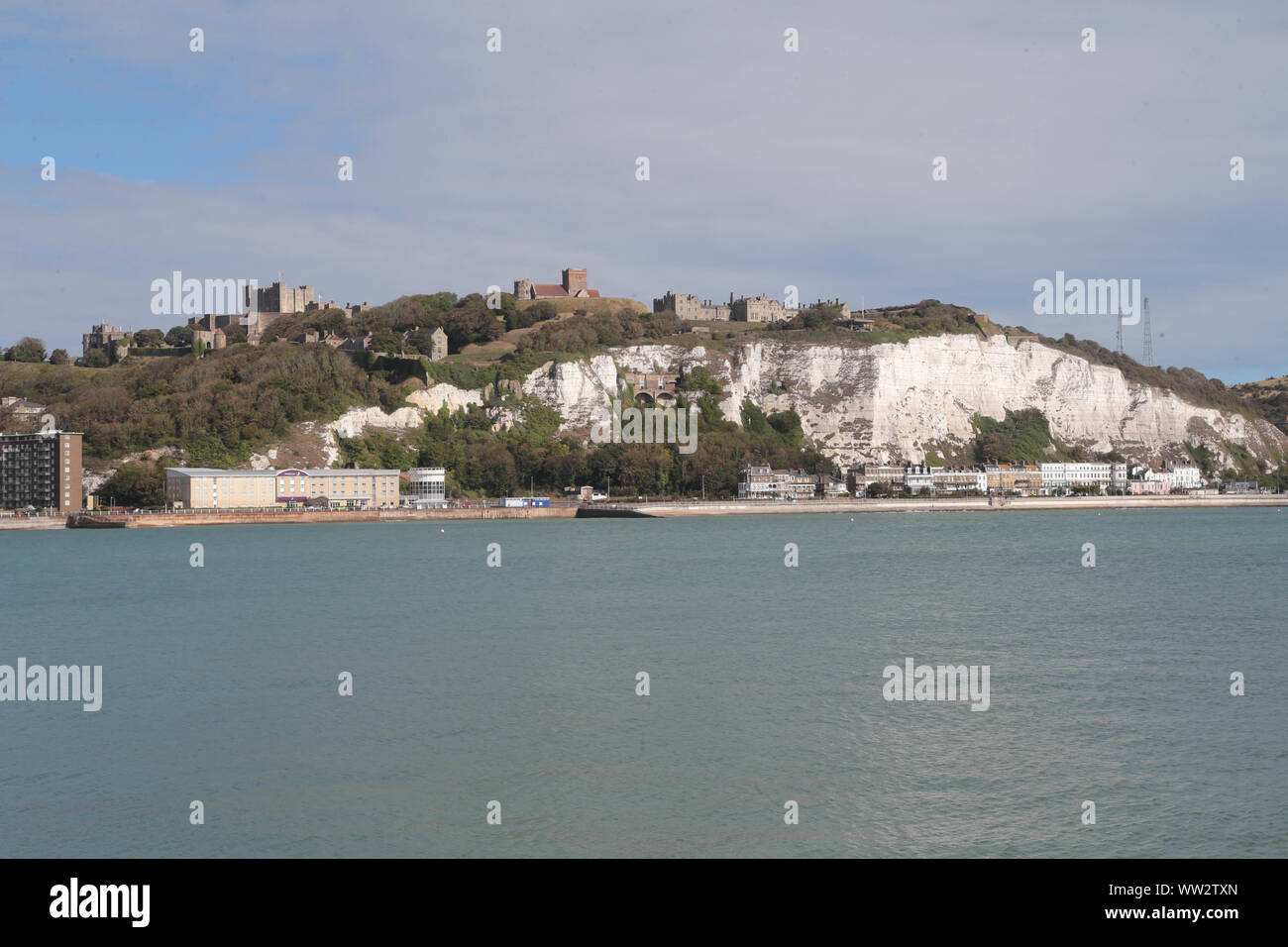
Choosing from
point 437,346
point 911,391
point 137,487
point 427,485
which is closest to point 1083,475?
point 911,391

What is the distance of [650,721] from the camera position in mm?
13180

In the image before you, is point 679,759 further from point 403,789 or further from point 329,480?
point 329,480

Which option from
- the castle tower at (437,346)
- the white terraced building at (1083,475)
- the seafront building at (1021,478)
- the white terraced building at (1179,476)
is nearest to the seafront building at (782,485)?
the seafront building at (1021,478)

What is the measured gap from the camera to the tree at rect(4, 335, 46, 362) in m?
118

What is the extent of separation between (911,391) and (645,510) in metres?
32.5

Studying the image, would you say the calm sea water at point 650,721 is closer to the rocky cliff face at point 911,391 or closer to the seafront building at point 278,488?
the seafront building at point 278,488

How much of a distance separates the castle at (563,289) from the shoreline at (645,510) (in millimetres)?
52768

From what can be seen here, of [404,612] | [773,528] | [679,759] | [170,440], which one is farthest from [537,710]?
[170,440]

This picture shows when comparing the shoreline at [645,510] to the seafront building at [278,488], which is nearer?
the shoreline at [645,510]

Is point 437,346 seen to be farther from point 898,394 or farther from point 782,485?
point 898,394

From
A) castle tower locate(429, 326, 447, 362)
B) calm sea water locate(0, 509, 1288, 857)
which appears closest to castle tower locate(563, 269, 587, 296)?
castle tower locate(429, 326, 447, 362)

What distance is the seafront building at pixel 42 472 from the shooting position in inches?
2805

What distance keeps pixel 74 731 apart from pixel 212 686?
2.74 metres

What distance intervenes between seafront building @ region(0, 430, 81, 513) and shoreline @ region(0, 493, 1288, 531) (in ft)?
17.0
